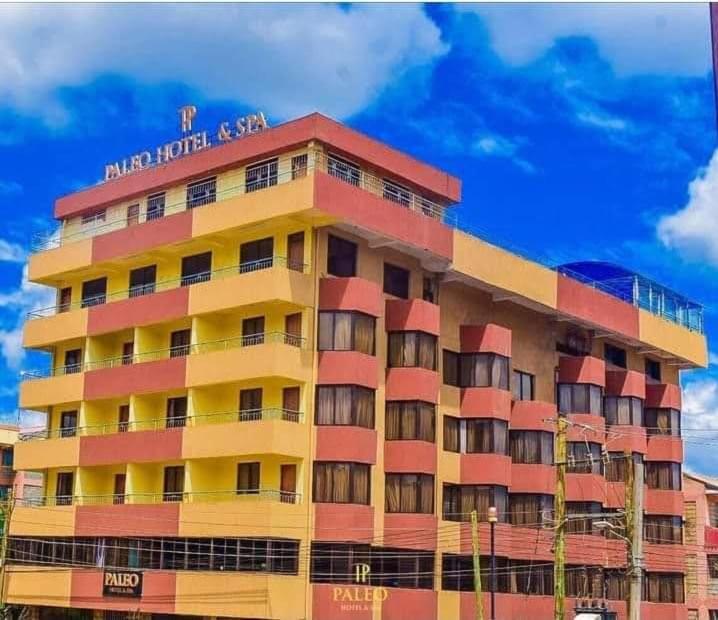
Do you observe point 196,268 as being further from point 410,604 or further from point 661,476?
point 661,476

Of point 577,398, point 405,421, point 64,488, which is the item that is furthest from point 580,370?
point 64,488

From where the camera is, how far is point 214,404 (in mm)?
51594

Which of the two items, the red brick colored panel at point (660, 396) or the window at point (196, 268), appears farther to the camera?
the red brick colored panel at point (660, 396)

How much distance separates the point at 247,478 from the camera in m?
49.6

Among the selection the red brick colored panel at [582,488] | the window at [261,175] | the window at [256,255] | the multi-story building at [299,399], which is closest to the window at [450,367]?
the multi-story building at [299,399]

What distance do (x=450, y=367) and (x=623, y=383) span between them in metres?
14.3

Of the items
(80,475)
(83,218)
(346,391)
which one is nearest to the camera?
(346,391)

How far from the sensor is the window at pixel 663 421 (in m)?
68.2

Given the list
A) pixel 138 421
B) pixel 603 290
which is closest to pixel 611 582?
pixel 603 290

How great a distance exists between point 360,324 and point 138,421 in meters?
12.0

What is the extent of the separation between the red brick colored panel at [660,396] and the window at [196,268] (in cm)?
2951

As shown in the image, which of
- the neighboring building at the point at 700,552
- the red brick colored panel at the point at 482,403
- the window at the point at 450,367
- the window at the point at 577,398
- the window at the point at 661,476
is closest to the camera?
the red brick colored panel at the point at 482,403

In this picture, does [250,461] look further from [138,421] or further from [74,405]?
[74,405]

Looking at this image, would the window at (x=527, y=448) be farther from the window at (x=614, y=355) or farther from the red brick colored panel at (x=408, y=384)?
the window at (x=614, y=355)
